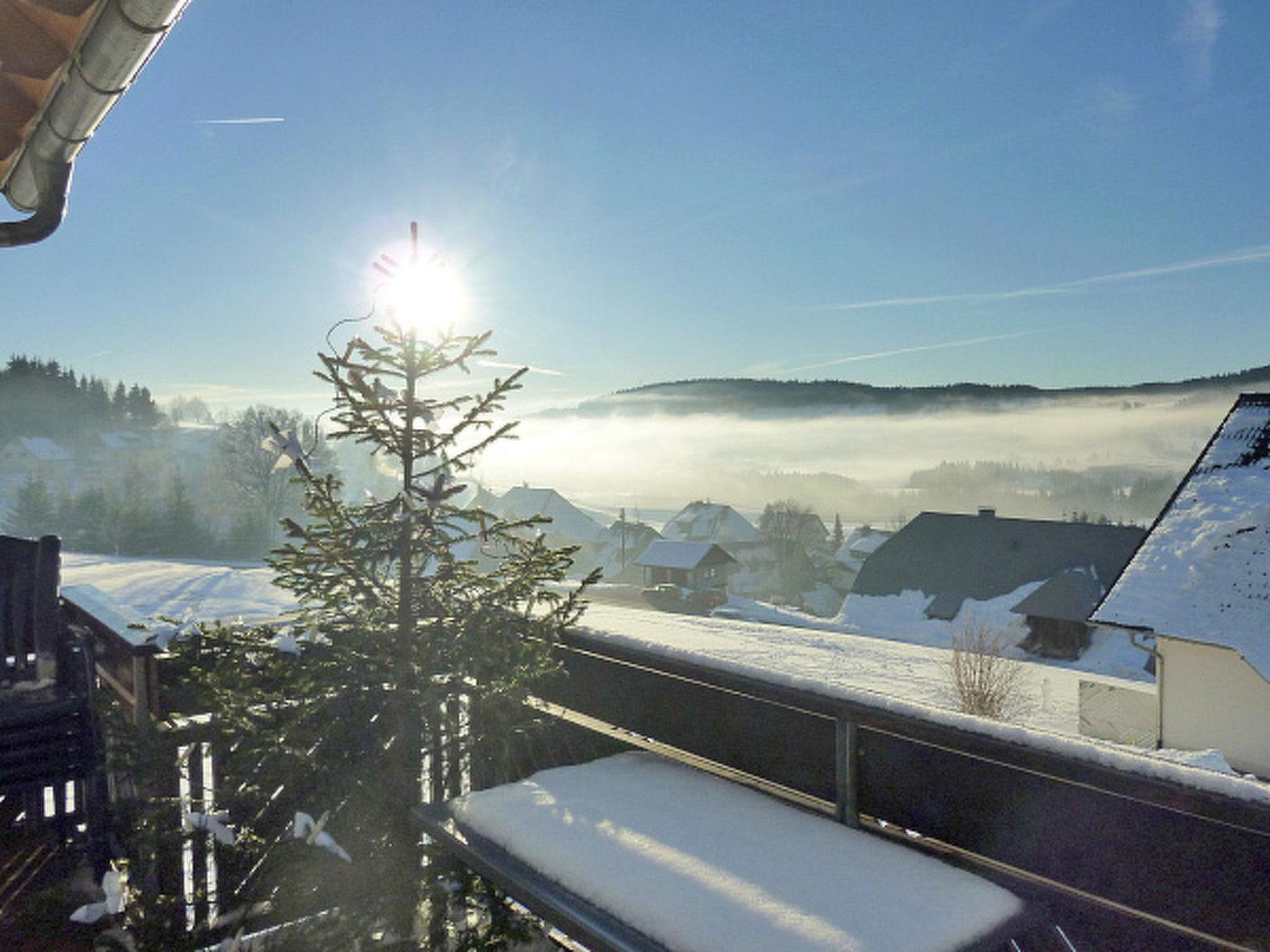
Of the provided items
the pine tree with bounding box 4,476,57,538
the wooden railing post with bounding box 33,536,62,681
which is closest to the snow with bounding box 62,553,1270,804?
the wooden railing post with bounding box 33,536,62,681

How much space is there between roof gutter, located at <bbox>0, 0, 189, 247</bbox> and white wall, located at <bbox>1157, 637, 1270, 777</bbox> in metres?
10.9

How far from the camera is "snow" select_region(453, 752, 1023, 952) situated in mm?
1441

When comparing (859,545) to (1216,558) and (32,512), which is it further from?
(32,512)

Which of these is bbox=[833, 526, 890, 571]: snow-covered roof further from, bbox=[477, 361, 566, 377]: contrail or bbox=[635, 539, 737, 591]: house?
bbox=[477, 361, 566, 377]: contrail

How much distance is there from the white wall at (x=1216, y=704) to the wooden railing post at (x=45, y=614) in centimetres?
1089

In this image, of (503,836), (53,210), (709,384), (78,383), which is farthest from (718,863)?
(78,383)

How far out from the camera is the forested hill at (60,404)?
2039 inches

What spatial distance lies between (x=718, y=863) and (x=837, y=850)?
12.1 inches

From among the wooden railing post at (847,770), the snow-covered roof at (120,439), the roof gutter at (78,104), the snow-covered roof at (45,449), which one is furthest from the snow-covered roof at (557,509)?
the wooden railing post at (847,770)

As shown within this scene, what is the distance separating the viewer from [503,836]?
75.1 inches

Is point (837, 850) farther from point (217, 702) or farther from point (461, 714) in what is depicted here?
point (217, 702)

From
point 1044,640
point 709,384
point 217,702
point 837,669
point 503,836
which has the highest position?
point 709,384

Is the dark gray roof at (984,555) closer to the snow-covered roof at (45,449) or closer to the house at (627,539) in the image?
the house at (627,539)

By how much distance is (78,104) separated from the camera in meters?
1.85
